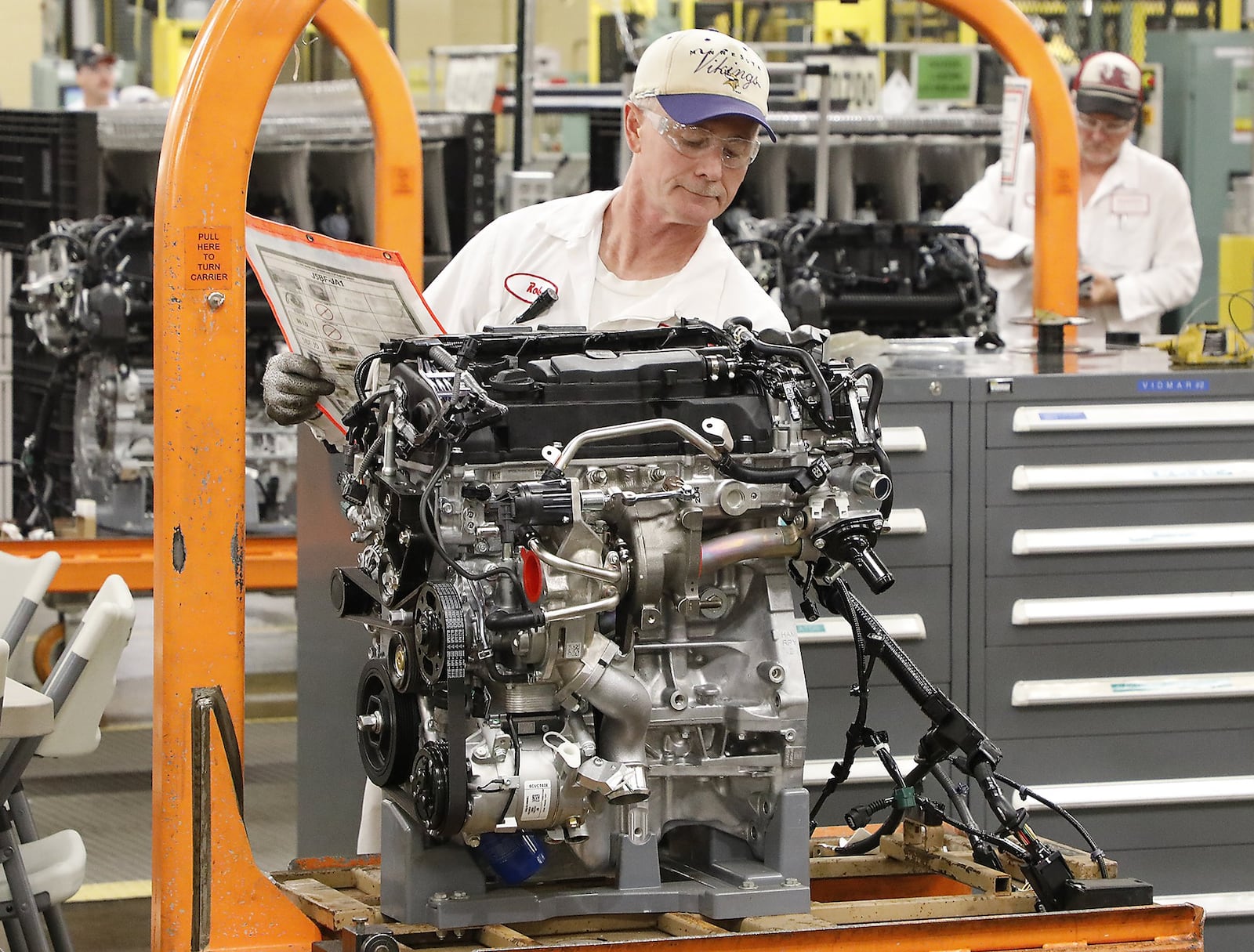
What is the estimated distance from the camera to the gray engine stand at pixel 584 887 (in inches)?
99.9

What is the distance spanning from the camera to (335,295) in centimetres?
274

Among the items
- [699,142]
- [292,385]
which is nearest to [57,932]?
[292,385]

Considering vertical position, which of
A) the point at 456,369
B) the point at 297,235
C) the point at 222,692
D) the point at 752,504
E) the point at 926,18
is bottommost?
the point at 222,692

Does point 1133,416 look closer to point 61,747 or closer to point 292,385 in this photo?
point 292,385

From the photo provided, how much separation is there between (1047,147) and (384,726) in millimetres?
2538

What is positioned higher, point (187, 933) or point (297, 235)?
point (297, 235)

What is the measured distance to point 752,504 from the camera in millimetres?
2518

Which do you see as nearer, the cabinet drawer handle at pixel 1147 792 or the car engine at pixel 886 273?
the cabinet drawer handle at pixel 1147 792

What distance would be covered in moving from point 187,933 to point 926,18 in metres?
13.5

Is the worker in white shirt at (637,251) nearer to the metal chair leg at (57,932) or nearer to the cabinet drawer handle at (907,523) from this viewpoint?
the cabinet drawer handle at (907,523)

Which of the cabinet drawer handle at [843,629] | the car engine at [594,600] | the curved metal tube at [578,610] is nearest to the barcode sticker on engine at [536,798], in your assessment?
the car engine at [594,600]

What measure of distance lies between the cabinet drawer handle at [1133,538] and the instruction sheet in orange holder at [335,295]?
1262 millimetres

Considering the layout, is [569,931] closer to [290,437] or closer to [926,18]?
[290,437]

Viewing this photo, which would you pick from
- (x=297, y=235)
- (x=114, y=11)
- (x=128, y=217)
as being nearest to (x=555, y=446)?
(x=297, y=235)
